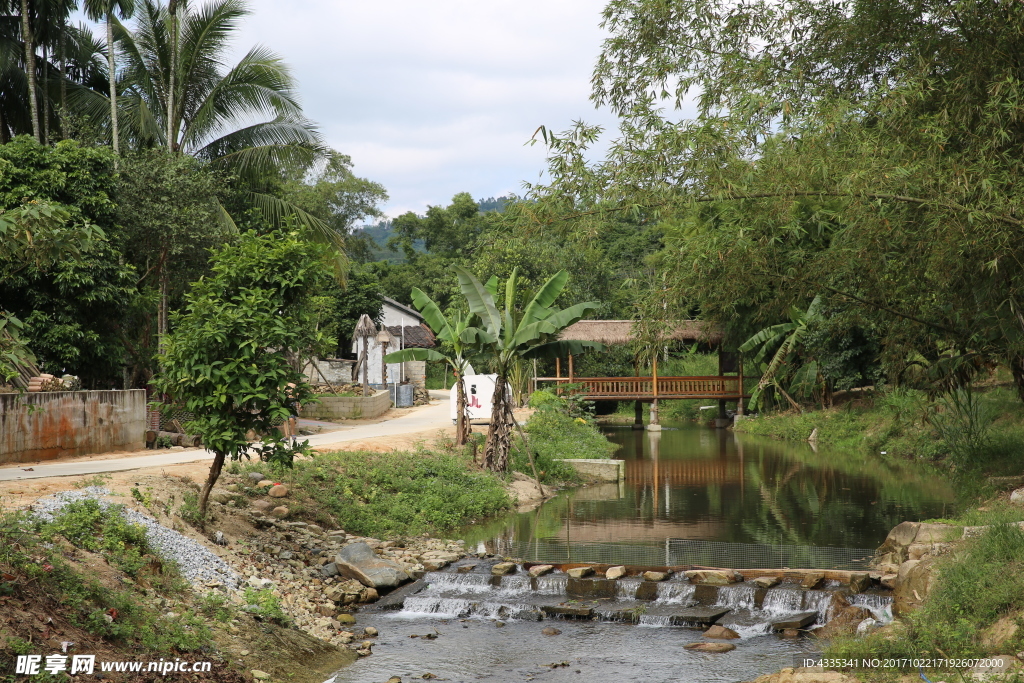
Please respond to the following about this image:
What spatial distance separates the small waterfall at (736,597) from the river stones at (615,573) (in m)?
1.21

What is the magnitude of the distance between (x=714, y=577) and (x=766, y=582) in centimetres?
58

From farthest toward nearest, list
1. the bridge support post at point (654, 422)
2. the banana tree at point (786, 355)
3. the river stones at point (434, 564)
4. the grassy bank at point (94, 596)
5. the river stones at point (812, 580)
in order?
the bridge support post at point (654, 422), the banana tree at point (786, 355), the river stones at point (434, 564), the river stones at point (812, 580), the grassy bank at point (94, 596)

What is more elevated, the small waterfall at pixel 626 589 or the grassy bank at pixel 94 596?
the grassy bank at pixel 94 596

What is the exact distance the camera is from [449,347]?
18.3 meters

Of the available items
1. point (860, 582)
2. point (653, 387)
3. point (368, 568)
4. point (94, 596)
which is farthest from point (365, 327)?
point (94, 596)

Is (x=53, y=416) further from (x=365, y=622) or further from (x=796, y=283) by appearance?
(x=796, y=283)

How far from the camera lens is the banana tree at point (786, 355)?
1081 inches

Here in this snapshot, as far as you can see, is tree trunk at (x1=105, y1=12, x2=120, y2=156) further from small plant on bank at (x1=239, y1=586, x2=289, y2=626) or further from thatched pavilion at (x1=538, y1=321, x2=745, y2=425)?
thatched pavilion at (x1=538, y1=321, x2=745, y2=425)

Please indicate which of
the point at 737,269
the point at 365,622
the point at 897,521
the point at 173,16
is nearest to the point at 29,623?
the point at 365,622

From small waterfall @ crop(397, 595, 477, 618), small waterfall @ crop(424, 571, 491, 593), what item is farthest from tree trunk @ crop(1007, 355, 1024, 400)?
small waterfall @ crop(397, 595, 477, 618)

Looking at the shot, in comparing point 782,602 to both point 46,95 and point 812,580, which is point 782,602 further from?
point 46,95

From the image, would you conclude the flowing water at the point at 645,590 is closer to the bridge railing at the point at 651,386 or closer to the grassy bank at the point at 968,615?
the grassy bank at the point at 968,615

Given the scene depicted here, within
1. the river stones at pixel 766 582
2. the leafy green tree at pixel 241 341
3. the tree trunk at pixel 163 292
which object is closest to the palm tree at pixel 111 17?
the tree trunk at pixel 163 292
